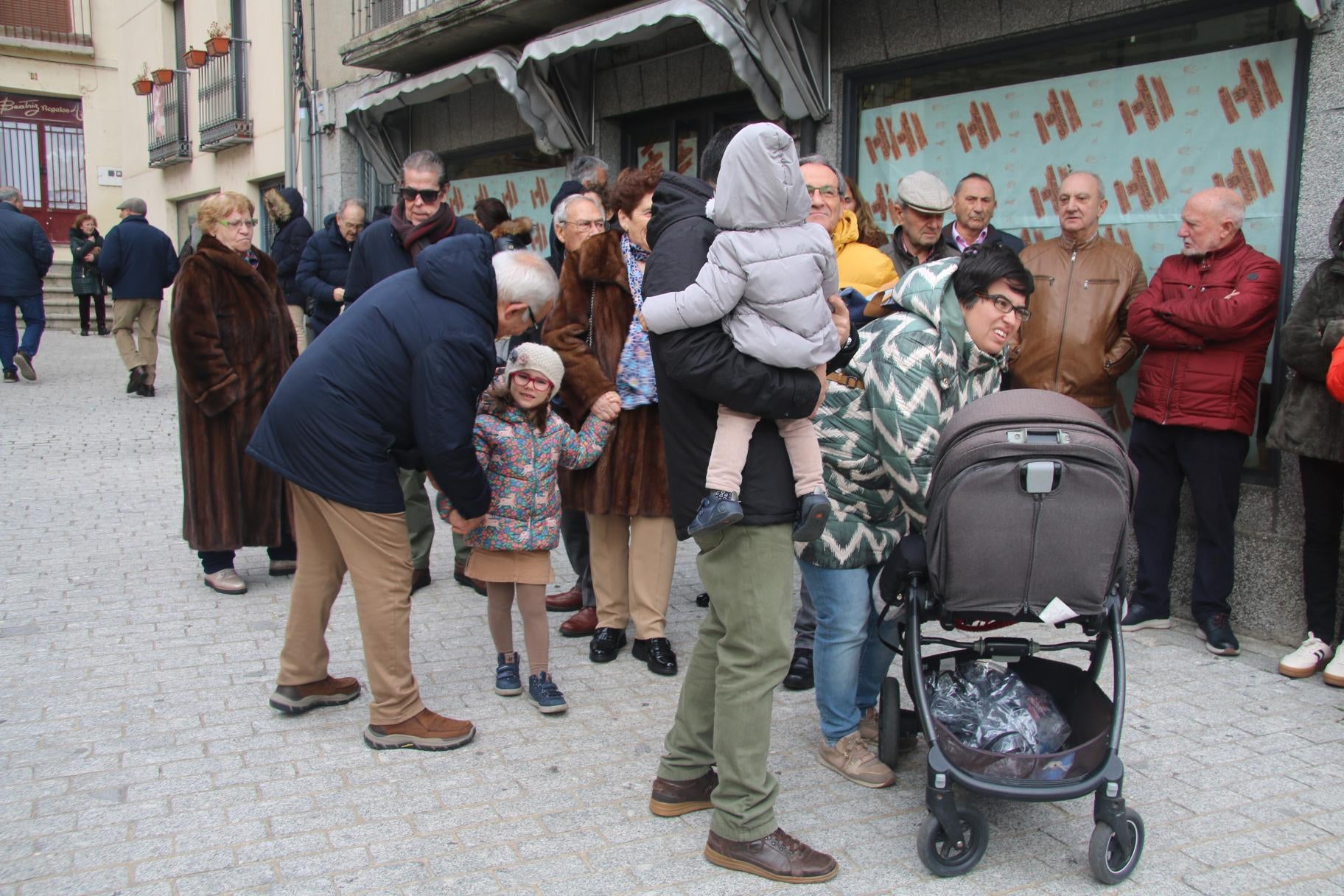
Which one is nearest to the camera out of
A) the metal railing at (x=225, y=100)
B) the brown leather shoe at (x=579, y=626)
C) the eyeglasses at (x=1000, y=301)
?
the eyeglasses at (x=1000, y=301)

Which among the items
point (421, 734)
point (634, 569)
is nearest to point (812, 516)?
point (421, 734)

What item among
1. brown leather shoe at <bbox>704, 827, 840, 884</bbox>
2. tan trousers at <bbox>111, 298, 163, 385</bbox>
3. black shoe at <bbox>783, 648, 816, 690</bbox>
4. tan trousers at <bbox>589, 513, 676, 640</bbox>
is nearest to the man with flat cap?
tan trousers at <bbox>589, 513, 676, 640</bbox>

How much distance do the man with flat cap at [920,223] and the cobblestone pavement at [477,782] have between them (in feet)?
6.50

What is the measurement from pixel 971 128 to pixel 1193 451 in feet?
8.18

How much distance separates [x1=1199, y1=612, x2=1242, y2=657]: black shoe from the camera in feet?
15.8

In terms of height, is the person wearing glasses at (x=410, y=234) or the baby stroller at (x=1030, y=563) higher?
the person wearing glasses at (x=410, y=234)

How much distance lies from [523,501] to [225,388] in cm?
→ 214

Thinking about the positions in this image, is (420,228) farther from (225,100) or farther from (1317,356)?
(225,100)

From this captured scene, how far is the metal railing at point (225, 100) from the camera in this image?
16.1 metres

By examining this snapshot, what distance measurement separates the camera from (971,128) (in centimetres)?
645

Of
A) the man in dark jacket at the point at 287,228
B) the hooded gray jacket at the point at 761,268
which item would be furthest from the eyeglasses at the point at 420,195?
the man in dark jacket at the point at 287,228

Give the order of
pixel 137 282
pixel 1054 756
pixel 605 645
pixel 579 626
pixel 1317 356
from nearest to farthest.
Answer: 1. pixel 1054 756
2. pixel 1317 356
3. pixel 605 645
4. pixel 579 626
5. pixel 137 282

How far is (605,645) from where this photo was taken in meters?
4.70

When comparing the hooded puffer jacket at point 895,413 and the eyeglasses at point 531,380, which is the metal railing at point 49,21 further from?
the hooded puffer jacket at point 895,413
